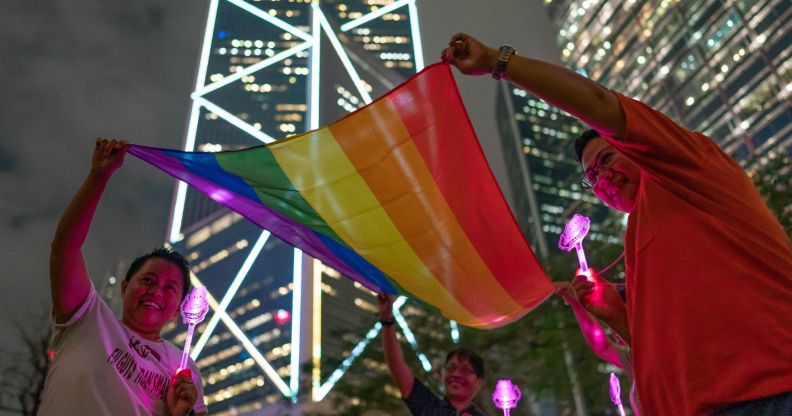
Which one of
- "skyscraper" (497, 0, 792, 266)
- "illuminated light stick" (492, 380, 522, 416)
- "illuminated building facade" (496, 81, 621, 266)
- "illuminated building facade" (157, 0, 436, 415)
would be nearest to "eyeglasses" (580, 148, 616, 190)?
"illuminated light stick" (492, 380, 522, 416)

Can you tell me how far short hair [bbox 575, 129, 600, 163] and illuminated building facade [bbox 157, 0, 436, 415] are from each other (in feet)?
24.4

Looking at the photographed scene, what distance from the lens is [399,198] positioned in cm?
260

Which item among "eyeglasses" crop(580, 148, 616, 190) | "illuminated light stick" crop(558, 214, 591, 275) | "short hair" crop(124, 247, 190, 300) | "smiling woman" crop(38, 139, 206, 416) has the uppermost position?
"eyeglasses" crop(580, 148, 616, 190)

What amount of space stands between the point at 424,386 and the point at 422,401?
89 mm

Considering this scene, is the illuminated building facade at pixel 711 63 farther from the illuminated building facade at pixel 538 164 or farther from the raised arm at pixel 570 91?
the raised arm at pixel 570 91

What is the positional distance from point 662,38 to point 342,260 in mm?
53663

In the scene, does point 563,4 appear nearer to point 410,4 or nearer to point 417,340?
point 410,4

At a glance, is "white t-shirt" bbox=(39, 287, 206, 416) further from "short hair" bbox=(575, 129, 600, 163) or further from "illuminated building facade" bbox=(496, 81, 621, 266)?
"illuminated building facade" bbox=(496, 81, 621, 266)

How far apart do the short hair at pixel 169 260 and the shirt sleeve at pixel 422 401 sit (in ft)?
4.13

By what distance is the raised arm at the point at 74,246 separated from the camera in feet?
5.59

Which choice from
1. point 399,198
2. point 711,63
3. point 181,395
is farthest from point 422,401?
point 711,63

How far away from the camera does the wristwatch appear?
136cm

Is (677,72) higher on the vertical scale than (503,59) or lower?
higher

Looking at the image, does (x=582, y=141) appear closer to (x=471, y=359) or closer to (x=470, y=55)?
(x=470, y=55)
